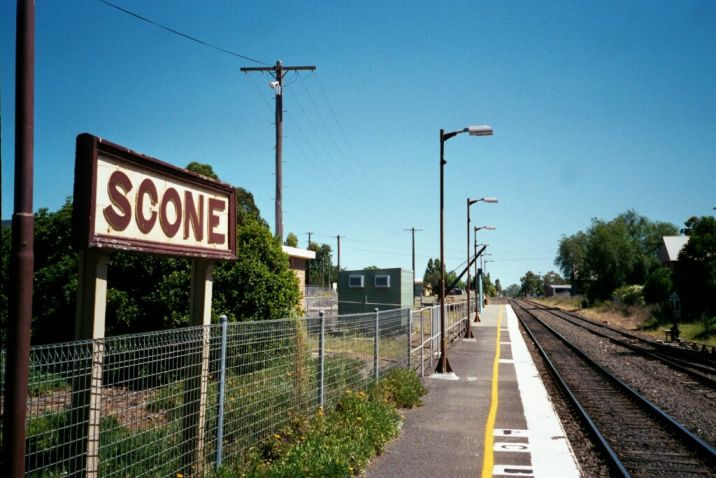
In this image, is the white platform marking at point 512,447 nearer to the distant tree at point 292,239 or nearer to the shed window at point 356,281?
the shed window at point 356,281

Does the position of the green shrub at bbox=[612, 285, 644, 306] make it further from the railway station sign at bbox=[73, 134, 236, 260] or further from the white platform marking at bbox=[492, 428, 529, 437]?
the railway station sign at bbox=[73, 134, 236, 260]

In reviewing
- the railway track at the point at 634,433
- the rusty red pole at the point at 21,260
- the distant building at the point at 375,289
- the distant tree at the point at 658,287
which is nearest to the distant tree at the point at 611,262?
the distant tree at the point at 658,287

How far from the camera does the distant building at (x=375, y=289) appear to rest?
1342 inches

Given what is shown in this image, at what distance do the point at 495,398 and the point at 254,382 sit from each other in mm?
7389

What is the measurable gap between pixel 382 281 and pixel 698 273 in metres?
19.7

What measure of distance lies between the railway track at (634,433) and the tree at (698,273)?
78.5 feet

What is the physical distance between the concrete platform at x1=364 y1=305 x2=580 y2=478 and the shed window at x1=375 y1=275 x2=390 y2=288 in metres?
18.3

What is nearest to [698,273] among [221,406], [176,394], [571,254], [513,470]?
[513,470]

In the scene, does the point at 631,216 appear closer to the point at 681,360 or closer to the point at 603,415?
the point at 681,360

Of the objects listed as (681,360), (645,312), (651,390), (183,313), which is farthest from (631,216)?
(183,313)

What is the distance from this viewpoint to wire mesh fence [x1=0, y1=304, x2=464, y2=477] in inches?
164

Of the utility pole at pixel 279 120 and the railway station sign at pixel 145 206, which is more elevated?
the utility pole at pixel 279 120

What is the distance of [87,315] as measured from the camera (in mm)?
4605

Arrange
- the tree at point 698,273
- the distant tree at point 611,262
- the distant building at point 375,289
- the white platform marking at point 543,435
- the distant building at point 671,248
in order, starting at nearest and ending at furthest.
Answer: the white platform marking at point 543,435 → the distant building at point 375,289 → the tree at point 698,273 → the distant building at point 671,248 → the distant tree at point 611,262
